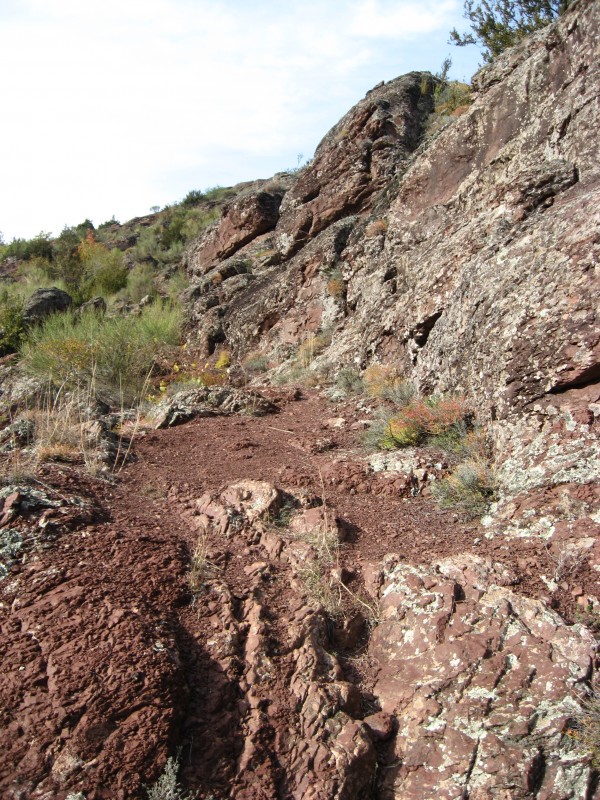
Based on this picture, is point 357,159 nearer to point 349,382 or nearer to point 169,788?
point 349,382

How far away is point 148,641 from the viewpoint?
2.73 meters

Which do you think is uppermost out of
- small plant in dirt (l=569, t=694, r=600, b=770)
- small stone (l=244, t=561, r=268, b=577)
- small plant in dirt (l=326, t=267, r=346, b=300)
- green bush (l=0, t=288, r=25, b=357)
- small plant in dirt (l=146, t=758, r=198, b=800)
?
green bush (l=0, t=288, r=25, b=357)

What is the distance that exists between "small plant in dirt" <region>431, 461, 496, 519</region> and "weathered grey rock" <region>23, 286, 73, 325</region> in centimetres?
1063

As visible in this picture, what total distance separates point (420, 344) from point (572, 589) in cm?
415

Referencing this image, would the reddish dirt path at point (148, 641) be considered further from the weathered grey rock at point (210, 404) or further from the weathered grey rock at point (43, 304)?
the weathered grey rock at point (43, 304)

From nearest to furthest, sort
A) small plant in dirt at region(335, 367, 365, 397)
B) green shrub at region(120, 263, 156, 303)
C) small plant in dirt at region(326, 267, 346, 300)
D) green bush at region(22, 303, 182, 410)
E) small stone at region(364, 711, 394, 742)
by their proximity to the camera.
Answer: small stone at region(364, 711, 394, 742), small plant in dirt at region(335, 367, 365, 397), green bush at region(22, 303, 182, 410), small plant in dirt at region(326, 267, 346, 300), green shrub at region(120, 263, 156, 303)

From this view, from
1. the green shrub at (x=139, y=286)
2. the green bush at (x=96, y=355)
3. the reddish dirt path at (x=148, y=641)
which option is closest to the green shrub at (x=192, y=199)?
the green shrub at (x=139, y=286)

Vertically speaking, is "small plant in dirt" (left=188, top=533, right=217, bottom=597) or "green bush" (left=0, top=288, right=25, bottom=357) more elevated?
"green bush" (left=0, top=288, right=25, bottom=357)

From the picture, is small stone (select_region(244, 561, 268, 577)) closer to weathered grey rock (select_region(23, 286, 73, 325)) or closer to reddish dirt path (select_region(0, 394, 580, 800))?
reddish dirt path (select_region(0, 394, 580, 800))

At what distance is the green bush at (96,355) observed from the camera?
8.96 metres

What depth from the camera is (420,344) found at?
695 centimetres

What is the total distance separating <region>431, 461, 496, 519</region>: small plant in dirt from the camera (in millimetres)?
4105

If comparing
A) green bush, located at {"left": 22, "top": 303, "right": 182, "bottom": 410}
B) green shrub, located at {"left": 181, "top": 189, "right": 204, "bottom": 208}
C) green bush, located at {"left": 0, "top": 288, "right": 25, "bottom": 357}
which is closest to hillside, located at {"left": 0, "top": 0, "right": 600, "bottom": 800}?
green bush, located at {"left": 22, "top": 303, "right": 182, "bottom": 410}

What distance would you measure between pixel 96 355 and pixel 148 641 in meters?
7.27
